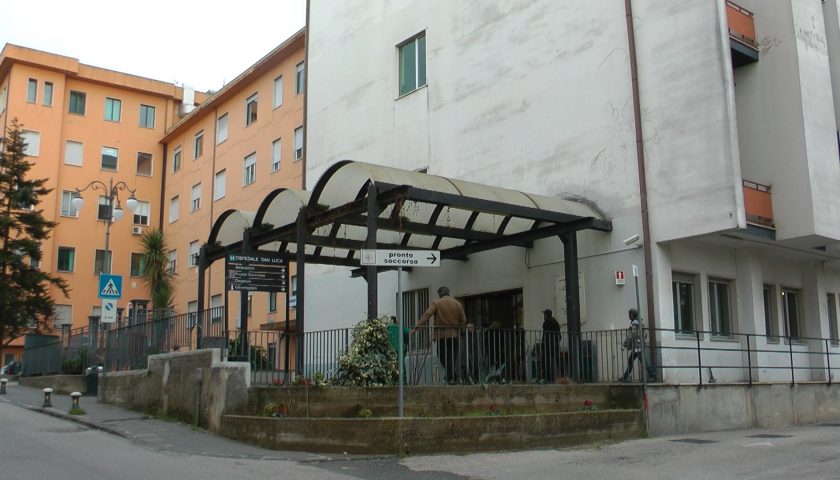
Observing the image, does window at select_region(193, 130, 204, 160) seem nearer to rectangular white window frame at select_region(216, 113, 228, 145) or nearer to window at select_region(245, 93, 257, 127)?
rectangular white window frame at select_region(216, 113, 228, 145)

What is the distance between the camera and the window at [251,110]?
3388cm

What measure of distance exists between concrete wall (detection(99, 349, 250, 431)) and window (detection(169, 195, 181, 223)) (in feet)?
77.8

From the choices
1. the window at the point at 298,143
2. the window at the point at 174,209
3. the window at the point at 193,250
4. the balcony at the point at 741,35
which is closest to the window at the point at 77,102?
the window at the point at 174,209

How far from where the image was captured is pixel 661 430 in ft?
44.8

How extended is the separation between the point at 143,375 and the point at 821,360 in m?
15.2

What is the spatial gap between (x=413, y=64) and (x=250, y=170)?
13511 mm

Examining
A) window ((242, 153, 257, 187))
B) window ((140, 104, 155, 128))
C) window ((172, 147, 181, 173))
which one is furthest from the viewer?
window ((140, 104, 155, 128))

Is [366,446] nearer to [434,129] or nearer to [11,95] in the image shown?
[434,129]

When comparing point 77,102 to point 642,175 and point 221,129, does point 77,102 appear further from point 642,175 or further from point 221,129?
point 642,175

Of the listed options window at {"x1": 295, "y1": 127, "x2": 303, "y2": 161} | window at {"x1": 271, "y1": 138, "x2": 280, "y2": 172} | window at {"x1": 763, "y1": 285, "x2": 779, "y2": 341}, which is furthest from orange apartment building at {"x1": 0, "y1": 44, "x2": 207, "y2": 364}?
window at {"x1": 763, "y1": 285, "x2": 779, "y2": 341}

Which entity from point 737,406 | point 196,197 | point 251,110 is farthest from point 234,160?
point 737,406

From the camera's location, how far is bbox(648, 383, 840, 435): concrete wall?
13.8m

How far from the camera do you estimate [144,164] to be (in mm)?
43812

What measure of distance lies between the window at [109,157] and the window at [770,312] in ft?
115
